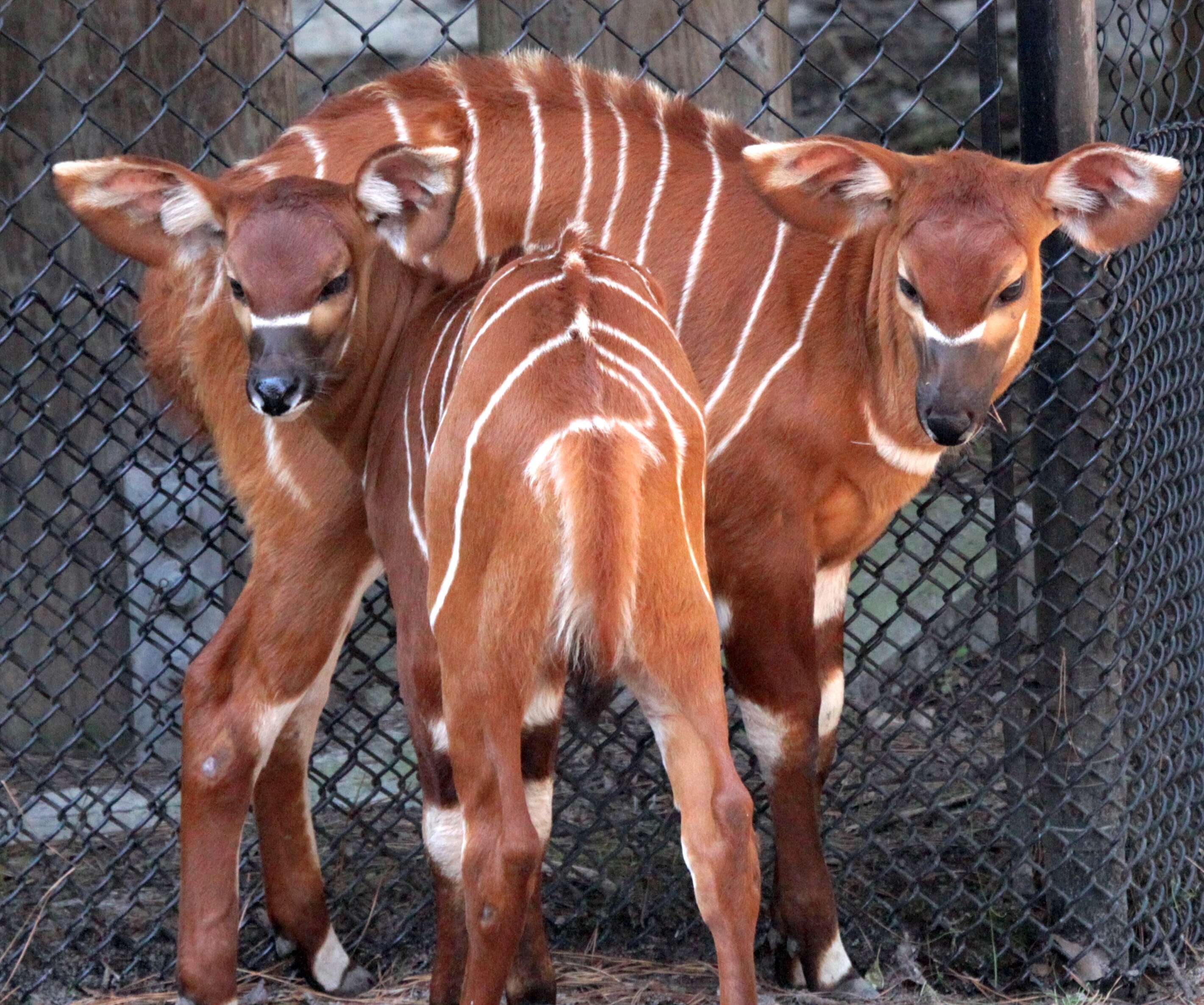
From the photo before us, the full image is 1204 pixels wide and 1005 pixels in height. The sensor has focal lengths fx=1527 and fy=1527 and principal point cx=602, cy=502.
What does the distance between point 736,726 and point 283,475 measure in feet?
4.49

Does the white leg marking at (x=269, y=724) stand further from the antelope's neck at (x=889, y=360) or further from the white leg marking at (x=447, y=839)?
the antelope's neck at (x=889, y=360)

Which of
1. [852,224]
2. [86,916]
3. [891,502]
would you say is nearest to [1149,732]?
[891,502]

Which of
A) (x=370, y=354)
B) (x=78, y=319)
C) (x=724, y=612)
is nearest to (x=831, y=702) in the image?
(x=724, y=612)

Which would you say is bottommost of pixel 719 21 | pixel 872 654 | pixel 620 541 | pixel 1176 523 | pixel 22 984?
pixel 872 654

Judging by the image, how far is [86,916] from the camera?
370cm

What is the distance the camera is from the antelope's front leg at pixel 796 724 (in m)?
3.36

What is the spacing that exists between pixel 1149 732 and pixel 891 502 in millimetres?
972

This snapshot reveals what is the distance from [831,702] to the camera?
3723 mm

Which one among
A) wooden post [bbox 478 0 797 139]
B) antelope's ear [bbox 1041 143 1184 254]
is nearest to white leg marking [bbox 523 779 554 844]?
antelope's ear [bbox 1041 143 1184 254]

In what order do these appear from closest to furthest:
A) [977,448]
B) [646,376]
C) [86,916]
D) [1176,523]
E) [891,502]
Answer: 1. [646,376]
2. [891,502]
3. [86,916]
4. [1176,523]
5. [977,448]

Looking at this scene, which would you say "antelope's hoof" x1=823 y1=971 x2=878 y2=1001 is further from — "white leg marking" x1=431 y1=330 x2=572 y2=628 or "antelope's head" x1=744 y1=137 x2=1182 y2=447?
"white leg marking" x1=431 y1=330 x2=572 y2=628

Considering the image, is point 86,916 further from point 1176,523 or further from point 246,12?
→ point 1176,523

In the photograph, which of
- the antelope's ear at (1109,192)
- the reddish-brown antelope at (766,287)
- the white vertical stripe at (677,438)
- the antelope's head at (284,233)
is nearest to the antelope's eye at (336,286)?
the antelope's head at (284,233)

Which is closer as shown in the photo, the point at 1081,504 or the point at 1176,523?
the point at 1081,504
